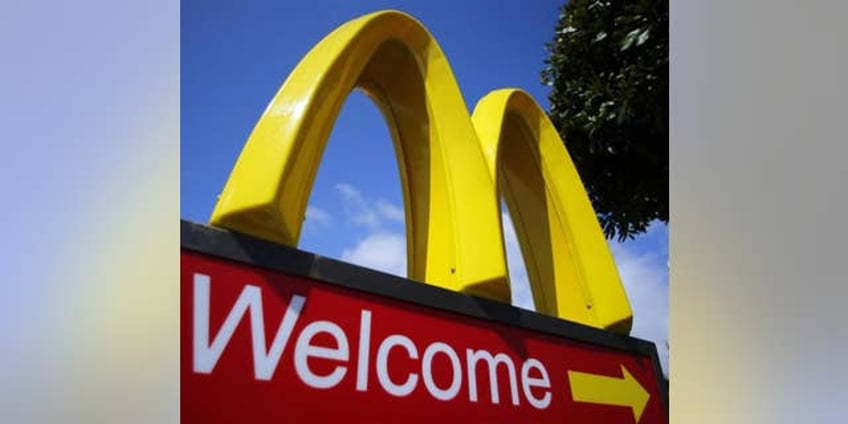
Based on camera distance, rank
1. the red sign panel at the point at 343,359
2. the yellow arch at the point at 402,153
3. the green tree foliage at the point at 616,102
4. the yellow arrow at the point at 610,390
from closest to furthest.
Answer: the red sign panel at the point at 343,359 → the yellow arch at the point at 402,153 → the yellow arrow at the point at 610,390 → the green tree foliage at the point at 616,102

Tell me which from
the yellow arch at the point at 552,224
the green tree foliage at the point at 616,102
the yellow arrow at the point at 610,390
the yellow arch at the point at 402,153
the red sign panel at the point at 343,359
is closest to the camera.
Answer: the red sign panel at the point at 343,359

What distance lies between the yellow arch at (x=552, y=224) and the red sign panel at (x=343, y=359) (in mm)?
567

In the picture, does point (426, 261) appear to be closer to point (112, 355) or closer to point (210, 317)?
point (210, 317)

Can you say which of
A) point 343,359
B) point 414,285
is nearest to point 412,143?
point 414,285

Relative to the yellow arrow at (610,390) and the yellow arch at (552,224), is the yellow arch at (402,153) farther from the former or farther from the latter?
the yellow arch at (552,224)

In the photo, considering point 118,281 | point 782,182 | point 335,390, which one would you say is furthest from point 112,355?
point 782,182

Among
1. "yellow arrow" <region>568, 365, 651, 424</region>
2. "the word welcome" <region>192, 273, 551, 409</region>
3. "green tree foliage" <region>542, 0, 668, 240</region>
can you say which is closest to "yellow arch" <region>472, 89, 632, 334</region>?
"yellow arrow" <region>568, 365, 651, 424</region>

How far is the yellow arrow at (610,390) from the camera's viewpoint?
2402mm

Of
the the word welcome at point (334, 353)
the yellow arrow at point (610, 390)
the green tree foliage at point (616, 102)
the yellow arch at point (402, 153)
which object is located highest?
the green tree foliage at point (616, 102)

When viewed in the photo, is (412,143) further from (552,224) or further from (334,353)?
(334,353)

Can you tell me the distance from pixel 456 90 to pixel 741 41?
1.10 meters

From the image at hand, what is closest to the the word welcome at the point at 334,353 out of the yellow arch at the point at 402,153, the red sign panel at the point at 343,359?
the red sign panel at the point at 343,359

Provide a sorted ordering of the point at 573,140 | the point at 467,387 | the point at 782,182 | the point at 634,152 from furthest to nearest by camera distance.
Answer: the point at 573,140 < the point at 634,152 < the point at 467,387 < the point at 782,182

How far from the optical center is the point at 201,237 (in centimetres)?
151
